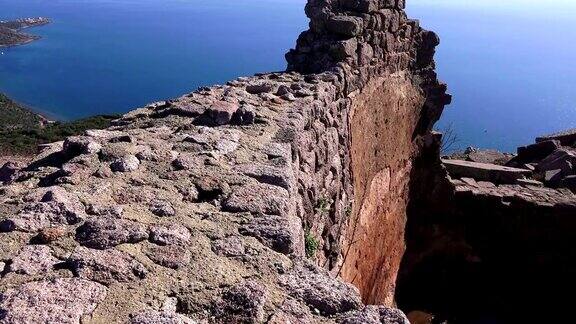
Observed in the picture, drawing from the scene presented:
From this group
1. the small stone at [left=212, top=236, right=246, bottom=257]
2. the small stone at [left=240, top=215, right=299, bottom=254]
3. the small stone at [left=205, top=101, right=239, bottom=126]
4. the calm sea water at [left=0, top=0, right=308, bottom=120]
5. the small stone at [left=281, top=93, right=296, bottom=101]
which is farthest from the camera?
the calm sea water at [left=0, top=0, right=308, bottom=120]

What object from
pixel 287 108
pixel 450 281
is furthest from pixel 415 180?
pixel 287 108

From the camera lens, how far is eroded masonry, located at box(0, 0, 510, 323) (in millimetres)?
2480

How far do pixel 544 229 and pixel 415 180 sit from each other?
10.1ft

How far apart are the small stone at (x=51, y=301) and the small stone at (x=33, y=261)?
0.12m

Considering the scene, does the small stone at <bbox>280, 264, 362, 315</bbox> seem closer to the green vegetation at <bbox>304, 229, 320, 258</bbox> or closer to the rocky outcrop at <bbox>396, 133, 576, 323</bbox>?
the green vegetation at <bbox>304, 229, 320, 258</bbox>

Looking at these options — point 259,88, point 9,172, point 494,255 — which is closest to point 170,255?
point 9,172

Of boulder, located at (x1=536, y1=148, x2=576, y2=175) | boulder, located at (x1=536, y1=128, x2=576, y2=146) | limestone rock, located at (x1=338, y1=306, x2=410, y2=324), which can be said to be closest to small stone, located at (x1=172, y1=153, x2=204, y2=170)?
limestone rock, located at (x1=338, y1=306, x2=410, y2=324)

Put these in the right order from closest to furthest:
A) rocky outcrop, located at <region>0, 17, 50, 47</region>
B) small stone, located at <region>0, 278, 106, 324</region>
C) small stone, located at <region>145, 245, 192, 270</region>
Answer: small stone, located at <region>0, 278, 106, 324</region>, small stone, located at <region>145, 245, 192, 270</region>, rocky outcrop, located at <region>0, 17, 50, 47</region>

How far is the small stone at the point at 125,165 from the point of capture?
3632 mm

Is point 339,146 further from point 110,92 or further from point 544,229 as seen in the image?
point 110,92

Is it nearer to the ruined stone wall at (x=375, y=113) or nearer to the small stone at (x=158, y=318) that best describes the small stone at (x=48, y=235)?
the small stone at (x=158, y=318)

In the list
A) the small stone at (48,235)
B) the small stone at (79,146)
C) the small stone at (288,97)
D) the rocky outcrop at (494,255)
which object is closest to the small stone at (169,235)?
the small stone at (48,235)

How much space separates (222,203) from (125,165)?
0.69m

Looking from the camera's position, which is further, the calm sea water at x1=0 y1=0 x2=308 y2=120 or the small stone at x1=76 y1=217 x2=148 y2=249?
the calm sea water at x1=0 y1=0 x2=308 y2=120
